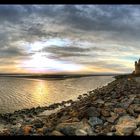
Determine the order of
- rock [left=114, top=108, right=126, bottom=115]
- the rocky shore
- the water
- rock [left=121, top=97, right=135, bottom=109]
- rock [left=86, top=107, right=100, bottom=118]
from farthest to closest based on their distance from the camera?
1. the water
2. rock [left=121, top=97, right=135, bottom=109]
3. rock [left=114, top=108, right=126, bottom=115]
4. rock [left=86, top=107, right=100, bottom=118]
5. the rocky shore

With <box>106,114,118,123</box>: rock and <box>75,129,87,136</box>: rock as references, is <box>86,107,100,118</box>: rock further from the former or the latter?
<box>75,129,87,136</box>: rock

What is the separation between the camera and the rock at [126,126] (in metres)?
6.68

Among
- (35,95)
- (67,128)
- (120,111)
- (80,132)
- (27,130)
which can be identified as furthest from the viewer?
(35,95)

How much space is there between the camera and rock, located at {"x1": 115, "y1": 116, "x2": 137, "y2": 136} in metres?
6.68

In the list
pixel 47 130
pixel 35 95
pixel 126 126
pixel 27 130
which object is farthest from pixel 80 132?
pixel 35 95

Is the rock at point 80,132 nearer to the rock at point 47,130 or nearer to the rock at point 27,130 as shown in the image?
the rock at point 47,130

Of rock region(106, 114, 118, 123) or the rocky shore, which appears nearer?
the rocky shore

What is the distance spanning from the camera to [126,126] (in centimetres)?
686

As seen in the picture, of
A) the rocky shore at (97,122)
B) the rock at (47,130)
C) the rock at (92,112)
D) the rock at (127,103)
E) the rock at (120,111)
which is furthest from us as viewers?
the rock at (127,103)

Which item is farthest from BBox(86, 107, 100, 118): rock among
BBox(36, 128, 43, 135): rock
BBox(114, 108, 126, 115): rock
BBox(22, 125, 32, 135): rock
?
BBox(22, 125, 32, 135): rock

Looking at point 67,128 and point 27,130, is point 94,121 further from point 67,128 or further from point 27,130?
point 27,130

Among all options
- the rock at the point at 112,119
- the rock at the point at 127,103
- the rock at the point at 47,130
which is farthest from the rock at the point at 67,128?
the rock at the point at 127,103

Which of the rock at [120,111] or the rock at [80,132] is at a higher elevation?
the rock at [120,111]
